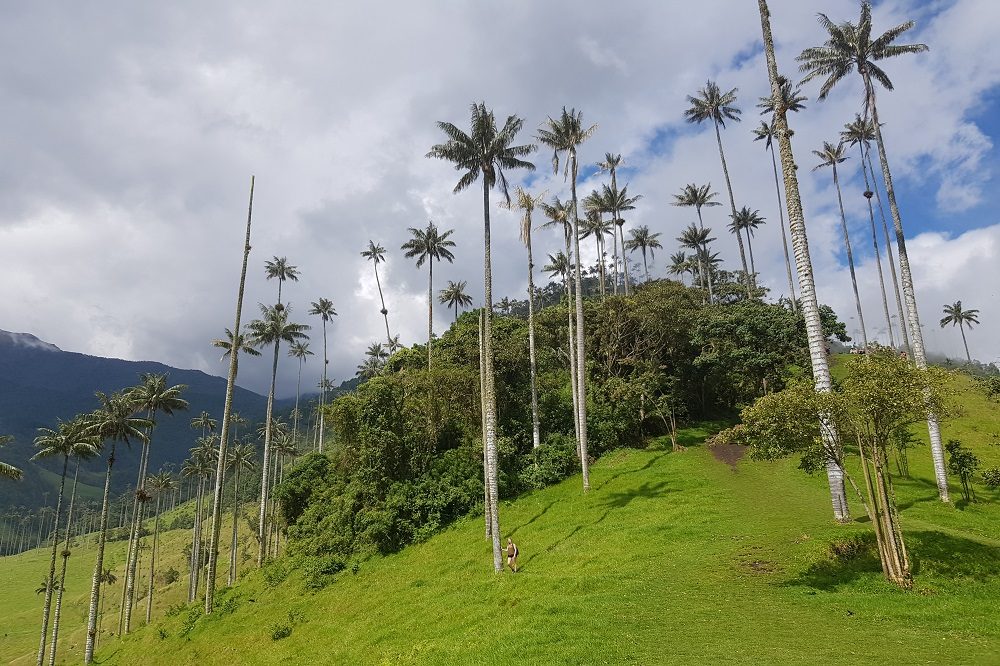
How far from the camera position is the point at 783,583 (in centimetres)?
1669

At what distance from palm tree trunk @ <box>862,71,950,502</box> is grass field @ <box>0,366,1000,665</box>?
1831 mm

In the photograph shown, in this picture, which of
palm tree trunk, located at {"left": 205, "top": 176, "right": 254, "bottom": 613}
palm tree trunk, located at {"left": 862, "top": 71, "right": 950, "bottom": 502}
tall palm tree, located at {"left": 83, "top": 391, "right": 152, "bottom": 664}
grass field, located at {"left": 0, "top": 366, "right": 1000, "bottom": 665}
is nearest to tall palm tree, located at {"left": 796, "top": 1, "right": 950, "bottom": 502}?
palm tree trunk, located at {"left": 862, "top": 71, "right": 950, "bottom": 502}

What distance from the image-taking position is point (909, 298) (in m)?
30.7

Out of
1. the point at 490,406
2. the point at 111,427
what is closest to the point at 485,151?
the point at 490,406

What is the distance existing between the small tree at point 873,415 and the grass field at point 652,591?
145 cm

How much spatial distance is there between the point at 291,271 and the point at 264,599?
40.1m

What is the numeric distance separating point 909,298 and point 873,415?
795 inches

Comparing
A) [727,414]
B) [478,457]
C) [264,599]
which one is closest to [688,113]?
[727,414]

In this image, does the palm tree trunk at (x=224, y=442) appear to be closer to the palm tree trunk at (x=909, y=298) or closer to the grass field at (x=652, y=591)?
the grass field at (x=652, y=591)

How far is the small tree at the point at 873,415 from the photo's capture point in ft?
49.9

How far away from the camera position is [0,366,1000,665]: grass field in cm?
1306

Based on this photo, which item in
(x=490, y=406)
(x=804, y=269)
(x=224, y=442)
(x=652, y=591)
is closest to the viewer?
(x=652, y=591)

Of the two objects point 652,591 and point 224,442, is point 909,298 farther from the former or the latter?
point 224,442

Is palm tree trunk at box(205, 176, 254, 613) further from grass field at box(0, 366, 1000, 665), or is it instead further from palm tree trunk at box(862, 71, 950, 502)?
palm tree trunk at box(862, 71, 950, 502)
